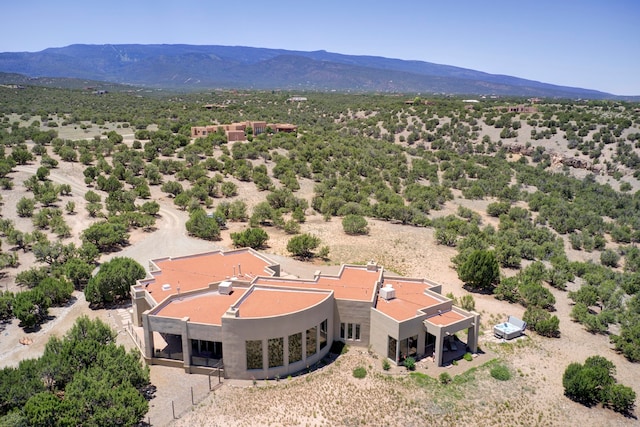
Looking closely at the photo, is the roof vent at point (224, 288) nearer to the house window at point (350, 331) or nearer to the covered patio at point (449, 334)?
the house window at point (350, 331)

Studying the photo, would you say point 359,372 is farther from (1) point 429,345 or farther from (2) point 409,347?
(1) point 429,345

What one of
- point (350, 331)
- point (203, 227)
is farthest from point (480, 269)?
point (203, 227)

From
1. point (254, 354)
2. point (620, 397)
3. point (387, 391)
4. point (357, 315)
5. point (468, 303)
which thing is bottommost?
point (387, 391)

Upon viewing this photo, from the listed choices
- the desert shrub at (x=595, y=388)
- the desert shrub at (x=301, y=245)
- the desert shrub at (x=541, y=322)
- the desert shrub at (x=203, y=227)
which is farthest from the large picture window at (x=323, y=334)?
the desert shrub at (x=203, y=227)

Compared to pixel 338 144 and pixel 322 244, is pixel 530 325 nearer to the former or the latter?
pixel 322 244

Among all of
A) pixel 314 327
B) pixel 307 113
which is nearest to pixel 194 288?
pixel 314 327

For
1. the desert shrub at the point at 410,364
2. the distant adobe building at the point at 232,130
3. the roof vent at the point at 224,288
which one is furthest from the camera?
the distant adobe building at the point at 232,130
